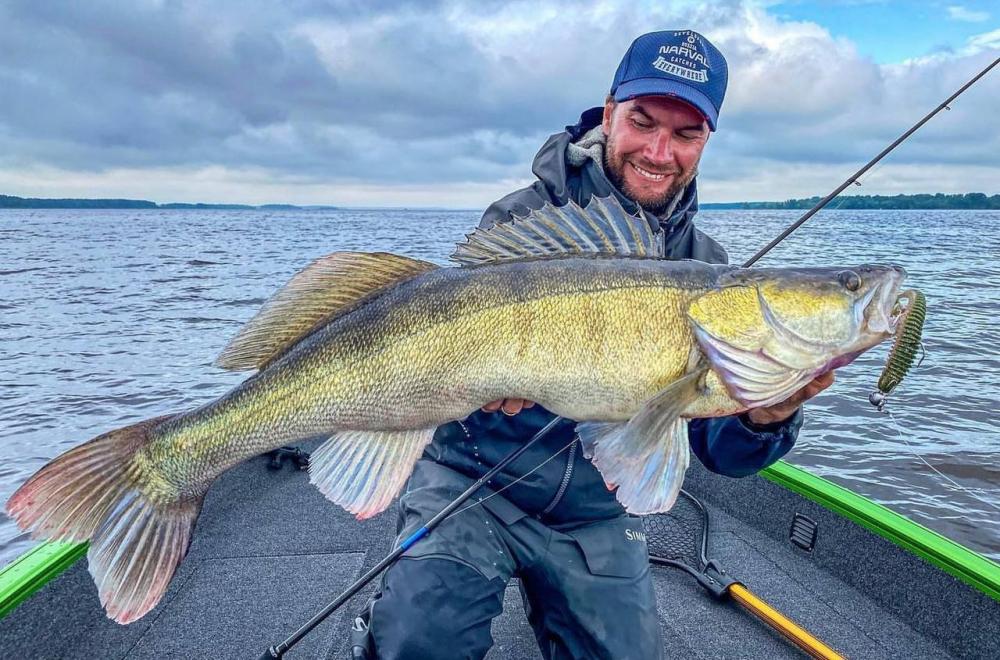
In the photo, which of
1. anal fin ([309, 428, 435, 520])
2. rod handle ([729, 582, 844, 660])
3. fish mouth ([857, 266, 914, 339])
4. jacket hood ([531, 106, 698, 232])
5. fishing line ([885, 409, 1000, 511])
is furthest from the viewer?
fishing line ([885, 409, 1000, 511])

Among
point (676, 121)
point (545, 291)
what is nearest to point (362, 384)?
point (545, 291)

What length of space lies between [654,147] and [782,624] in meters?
2.44

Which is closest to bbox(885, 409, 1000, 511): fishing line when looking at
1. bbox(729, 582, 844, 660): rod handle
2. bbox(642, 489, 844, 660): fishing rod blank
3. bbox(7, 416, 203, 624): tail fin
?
bbox(642, 489, 844, 660): fishing rod blank

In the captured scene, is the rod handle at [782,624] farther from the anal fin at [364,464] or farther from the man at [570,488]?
the anal fin at [364,464]

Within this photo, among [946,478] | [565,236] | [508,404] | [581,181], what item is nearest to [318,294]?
[508,404]

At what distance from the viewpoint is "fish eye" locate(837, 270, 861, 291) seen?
7.12 feet

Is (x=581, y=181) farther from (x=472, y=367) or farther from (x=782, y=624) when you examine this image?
(x=782, y=624)

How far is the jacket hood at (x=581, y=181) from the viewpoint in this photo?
3.25 metres

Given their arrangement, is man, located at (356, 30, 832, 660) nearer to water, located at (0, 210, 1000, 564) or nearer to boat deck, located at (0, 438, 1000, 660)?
boat deck, located at (0, 438, 1000, 660)

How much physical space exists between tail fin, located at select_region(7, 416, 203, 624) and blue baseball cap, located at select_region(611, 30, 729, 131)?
2639 mm

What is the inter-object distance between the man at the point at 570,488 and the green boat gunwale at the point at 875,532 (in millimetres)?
1142

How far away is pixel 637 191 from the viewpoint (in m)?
3.40

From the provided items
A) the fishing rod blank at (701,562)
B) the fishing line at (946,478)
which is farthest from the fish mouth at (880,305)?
the fishing line at (946,478)

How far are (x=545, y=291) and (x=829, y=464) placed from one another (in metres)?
6.00
